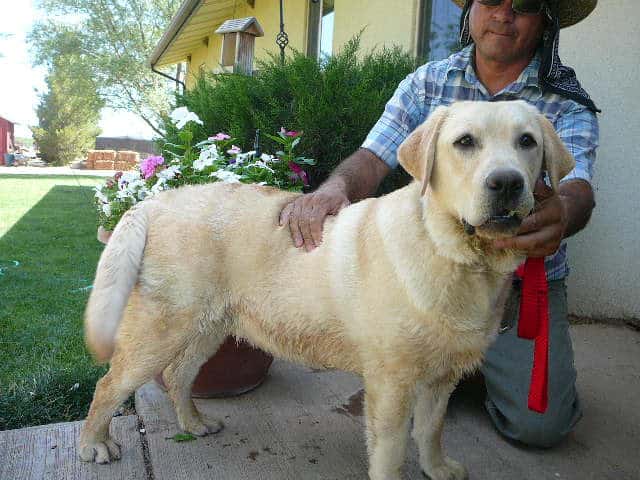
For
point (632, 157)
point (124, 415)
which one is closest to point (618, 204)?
point (632, 157)

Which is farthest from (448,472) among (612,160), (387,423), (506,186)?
(612,160)

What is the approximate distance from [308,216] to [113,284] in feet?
2.90

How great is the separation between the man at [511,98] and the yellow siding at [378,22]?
2796mm

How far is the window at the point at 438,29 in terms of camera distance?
5941 millimetres

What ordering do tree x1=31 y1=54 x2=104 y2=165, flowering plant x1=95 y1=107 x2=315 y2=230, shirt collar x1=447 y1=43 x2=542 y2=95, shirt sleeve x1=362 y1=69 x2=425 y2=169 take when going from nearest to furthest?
shirt collar x1=447 y1=43 x2=542 y2=95
shirt sleeve x1=362 y1=69 x2=425 y2=169
flowering plant x1=95 y1=107 x2=315 y2=230
tree x1=31 y1=54 x2=104 y2=165

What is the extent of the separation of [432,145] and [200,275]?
1.12m

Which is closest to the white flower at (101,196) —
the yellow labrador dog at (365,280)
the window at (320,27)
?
the yellow labrador dog at (365,280)

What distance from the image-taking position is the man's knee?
273cm

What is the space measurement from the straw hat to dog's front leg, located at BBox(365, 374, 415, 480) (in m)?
2.30

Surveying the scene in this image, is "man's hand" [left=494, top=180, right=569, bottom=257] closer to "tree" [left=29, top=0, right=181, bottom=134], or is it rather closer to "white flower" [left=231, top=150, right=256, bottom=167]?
"white flower" [left=231, top=150, right=256, bottom=167]

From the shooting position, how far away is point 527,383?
297 centimetres

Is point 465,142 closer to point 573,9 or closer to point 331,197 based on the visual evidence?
point 331,197

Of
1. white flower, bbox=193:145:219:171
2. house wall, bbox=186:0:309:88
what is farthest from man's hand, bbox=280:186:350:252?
house wall, bbox=186:0:309:88

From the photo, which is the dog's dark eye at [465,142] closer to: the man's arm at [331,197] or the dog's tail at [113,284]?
the man's arm at [331,197]
